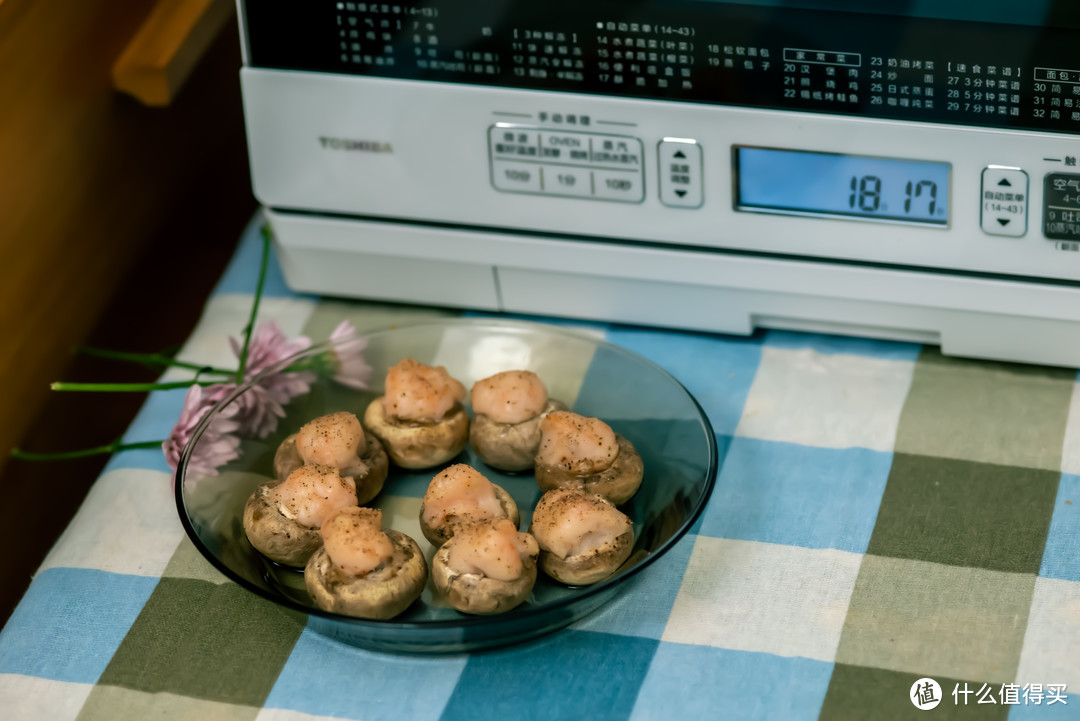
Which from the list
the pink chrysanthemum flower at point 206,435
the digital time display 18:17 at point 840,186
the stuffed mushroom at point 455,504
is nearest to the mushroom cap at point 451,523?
the stuffed mushroom at point 455,504

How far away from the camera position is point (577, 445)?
0.62 m

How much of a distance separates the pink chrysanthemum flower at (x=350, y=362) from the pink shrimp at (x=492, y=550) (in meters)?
0.20

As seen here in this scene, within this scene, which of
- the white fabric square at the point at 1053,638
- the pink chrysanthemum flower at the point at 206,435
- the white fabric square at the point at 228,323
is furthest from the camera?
the white fabric square at the point at 228,323

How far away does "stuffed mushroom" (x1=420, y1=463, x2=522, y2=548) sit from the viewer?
0.59 meters

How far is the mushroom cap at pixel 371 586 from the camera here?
0.55m

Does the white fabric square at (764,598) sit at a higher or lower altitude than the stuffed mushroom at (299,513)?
lower

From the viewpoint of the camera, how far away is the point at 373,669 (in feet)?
1.87

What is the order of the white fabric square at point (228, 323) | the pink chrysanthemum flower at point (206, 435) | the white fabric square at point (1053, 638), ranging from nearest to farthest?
the white fabric square at point (1053, 638) < the pink chrysanthemum flower at point (206, 435) < the white fabric square at point (228, 323)

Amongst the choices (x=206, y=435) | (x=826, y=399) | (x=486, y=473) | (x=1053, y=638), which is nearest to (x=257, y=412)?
(x=206, y=435)

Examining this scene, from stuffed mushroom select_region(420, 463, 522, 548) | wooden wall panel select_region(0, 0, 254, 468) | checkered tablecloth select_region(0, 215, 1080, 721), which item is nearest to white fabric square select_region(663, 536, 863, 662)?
checkered tablecloth select_region(0, 215, 1080, 721)

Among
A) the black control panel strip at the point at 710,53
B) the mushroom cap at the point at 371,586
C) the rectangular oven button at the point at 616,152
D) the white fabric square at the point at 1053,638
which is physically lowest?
the white fabric square at the point at 1053,638

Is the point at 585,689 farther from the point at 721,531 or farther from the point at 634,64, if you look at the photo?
the point at 634,64

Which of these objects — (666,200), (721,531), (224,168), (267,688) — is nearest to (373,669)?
(267,688)

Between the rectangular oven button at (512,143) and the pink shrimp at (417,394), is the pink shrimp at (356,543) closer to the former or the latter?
the pink shrimp at (417,394)
